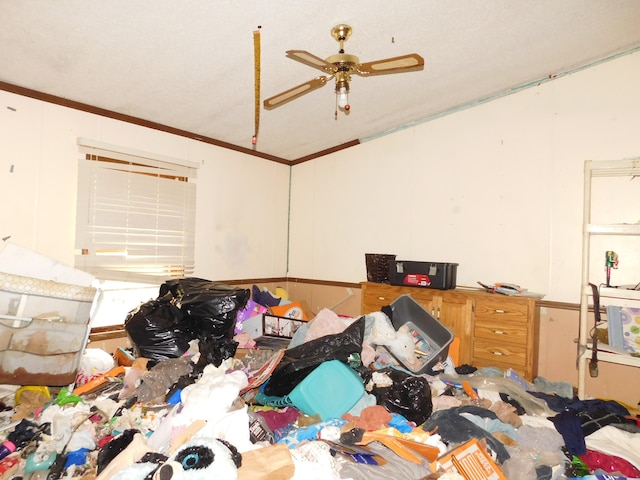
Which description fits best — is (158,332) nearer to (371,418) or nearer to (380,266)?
(371,418)

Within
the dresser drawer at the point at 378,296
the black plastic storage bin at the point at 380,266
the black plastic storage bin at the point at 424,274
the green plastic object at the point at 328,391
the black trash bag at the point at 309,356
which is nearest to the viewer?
the green plastic object at the point at 328,391

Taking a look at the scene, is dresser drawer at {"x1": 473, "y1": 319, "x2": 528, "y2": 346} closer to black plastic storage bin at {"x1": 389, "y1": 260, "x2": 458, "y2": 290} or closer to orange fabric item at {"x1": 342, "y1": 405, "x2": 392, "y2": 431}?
black plastic storage bin at {"x1": 389, "y1": 260, "x2": 458, "y2": 290}

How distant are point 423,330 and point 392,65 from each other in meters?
2.36

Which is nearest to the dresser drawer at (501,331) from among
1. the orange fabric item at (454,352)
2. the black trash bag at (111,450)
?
the orange fabric item at (454,352)

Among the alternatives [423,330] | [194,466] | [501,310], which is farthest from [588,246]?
[194,466]

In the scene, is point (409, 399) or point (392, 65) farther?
point (409, 399)

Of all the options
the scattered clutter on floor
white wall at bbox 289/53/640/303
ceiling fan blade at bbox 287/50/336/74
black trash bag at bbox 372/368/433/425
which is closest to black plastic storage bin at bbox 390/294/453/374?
the scattered clutter on floor

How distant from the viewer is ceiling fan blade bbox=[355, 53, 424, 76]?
6.61ft

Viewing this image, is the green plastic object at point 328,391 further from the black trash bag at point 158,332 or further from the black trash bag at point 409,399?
the black trash bag at point 158,332

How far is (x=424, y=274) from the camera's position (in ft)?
11.8

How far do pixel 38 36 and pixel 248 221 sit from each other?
2.74m

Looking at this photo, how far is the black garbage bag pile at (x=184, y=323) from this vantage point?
267 cm

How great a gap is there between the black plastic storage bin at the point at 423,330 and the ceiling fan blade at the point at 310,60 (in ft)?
7.08

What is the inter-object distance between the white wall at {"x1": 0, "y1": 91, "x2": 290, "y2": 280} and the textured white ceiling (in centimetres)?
22
